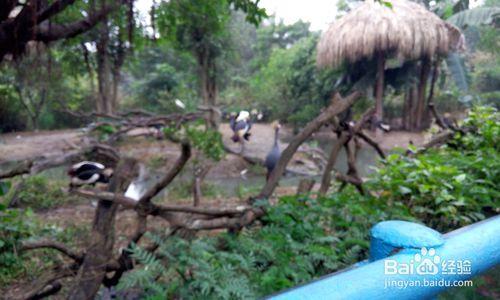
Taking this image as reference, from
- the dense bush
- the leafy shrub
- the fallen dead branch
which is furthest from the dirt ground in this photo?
the fallen dead branch

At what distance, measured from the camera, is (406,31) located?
1213cm

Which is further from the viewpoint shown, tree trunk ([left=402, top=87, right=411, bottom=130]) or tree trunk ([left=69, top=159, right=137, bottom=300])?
tree trunk ([left=402, top=87, right=411, bottom=130])

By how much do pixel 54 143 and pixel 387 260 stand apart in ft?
42.3

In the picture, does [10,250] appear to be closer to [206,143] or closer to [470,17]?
[206,143]

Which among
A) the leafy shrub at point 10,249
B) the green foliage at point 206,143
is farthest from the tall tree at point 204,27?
the leafy shrub at point 10,249

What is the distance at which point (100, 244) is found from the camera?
1760mm

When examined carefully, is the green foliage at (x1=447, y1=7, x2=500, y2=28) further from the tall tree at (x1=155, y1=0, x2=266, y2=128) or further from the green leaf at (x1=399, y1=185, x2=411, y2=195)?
the green leaf at (x1=399, y1=185, x2=411, y2=195)

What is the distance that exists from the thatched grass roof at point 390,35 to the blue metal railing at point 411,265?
1232 centimetres

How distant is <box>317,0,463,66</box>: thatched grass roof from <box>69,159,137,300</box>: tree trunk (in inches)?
457

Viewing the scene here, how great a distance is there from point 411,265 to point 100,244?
146cm

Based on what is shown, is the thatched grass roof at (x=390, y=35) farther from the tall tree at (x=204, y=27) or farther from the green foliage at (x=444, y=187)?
the green foliage at (x=444, y=187)

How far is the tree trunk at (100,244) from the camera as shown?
1.66 metres

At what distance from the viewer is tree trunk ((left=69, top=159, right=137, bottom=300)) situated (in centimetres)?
166

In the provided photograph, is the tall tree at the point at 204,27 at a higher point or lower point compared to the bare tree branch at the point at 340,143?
higher
